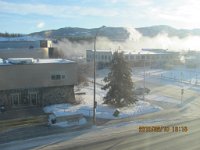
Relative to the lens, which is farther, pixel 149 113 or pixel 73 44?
pixel 73 44

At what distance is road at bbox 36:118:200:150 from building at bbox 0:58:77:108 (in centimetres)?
1164

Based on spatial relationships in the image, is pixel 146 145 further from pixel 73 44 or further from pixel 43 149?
pixel 73 44

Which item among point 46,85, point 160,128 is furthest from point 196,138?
point 46,85

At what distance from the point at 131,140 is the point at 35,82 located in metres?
15.4

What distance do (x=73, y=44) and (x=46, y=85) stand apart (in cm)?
11537

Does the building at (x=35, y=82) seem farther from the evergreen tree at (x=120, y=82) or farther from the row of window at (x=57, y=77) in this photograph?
the evergreen tree at (x=120, y=82)

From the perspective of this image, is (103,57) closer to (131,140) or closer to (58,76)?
(58,76)

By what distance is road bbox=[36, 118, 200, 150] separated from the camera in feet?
71.1

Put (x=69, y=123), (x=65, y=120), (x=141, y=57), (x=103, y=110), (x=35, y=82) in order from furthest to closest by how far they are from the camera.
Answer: (x=141, y=57) < (x=35, y=82) < (x=103, y=110) < (x=65, y=120) < (x=69, y=123)

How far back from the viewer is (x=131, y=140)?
23.2 metres

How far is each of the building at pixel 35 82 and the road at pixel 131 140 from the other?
11.6 meters

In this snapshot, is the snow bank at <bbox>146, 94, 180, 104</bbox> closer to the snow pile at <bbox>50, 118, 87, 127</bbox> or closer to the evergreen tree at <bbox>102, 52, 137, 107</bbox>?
the evergreen tree at <bbox>102, 52, 137, 107</bbox>

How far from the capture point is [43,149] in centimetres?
2144
